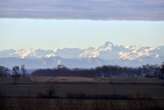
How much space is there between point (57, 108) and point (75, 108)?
3.36ft

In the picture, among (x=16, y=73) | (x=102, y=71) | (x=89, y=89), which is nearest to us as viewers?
(x=89, y=89)

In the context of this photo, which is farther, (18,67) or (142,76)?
(142,76)

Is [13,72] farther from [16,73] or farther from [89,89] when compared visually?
[89,89]

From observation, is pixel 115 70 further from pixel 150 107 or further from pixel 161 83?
pixel 150 107

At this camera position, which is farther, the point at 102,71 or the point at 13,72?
the point at 102,71

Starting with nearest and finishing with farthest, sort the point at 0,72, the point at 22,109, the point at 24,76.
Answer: the point at 22,109 < the point at 0,72 < the point at 24,76

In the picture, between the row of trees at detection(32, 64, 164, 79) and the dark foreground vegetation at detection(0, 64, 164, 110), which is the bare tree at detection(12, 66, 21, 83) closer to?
the dark foreground vegetation at detection(0, 64, 164, 110)

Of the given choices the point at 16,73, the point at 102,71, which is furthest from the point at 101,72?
the point at 16,73

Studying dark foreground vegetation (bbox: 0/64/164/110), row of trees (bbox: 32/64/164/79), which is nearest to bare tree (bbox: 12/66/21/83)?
dark foreground vegetation (bbox: 0/64/164/110)

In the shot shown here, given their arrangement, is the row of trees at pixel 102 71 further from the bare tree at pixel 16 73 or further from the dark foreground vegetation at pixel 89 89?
the bare tree at pixel 16 73

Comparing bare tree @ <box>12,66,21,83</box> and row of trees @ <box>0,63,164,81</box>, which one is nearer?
bare tree @ <box>12,66,21,83</box>

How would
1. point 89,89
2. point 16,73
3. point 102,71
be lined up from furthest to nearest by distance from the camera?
point 102,71
point 16,73
point 89,89

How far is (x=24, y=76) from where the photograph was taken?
85.4 meters

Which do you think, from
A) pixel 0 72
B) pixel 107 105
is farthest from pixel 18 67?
pixel 107 105
